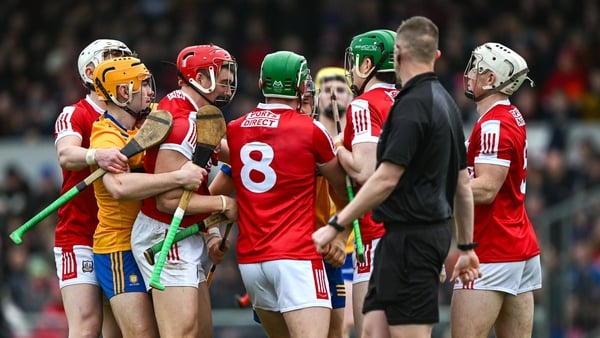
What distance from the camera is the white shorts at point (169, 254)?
8.18m

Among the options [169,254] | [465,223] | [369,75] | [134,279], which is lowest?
[134,279]

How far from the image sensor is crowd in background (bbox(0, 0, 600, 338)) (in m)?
15.1

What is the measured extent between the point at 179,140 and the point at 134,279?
40.8 inches

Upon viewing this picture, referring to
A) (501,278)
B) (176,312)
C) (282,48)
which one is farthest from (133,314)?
(282,48)

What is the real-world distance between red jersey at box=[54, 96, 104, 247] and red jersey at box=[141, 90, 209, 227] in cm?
63

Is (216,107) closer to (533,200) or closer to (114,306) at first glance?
(114,306)

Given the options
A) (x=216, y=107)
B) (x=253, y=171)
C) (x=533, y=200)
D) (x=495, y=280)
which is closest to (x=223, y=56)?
(x=216, y=107)

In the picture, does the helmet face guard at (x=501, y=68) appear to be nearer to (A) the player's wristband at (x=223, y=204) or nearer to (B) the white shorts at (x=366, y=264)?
(B) the white shorts at (x=366, y=264)

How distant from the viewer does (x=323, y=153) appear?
8.02 meters

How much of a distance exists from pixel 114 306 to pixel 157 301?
0.39m

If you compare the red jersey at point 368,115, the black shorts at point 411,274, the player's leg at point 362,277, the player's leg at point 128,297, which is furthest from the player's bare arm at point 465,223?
the player's leg at point 128,297

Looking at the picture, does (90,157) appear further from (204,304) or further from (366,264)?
(366,264)

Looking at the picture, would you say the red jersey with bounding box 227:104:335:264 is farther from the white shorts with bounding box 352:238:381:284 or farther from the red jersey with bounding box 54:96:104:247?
the red jersey with bounding box 54:96:104:247

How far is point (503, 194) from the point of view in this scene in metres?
8.46
